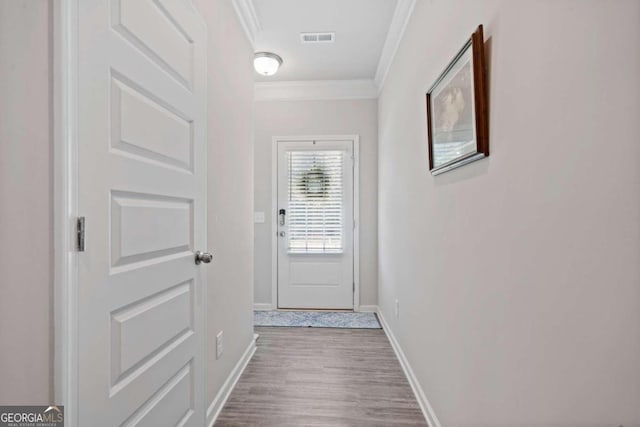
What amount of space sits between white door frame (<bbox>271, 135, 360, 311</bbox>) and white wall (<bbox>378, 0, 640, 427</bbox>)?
7.49ft

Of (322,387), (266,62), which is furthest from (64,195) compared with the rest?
(266,62)

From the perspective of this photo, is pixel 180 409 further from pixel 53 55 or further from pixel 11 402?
pixel 53 55

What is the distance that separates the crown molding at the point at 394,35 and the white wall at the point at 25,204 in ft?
7.14

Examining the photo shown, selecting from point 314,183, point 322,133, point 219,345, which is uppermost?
point 322,133

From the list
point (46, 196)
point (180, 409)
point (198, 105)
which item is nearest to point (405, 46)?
point (198, 105)

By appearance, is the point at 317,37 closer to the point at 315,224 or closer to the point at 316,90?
the point at 316,90

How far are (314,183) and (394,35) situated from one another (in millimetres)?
1794

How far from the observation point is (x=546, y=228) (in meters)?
0.82

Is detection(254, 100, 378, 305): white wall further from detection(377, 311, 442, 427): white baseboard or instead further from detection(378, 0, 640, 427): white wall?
detection(378, 0, 640, 427): white wall

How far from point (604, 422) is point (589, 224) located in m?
0.39

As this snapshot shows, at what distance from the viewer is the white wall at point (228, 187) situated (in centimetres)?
181

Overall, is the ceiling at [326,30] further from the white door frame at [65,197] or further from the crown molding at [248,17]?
the white door frame at [65,197]

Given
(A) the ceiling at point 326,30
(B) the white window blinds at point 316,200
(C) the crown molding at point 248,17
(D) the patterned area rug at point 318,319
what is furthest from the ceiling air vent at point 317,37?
(D) the patterned area rug at point 318,319

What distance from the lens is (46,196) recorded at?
2.45 ft
